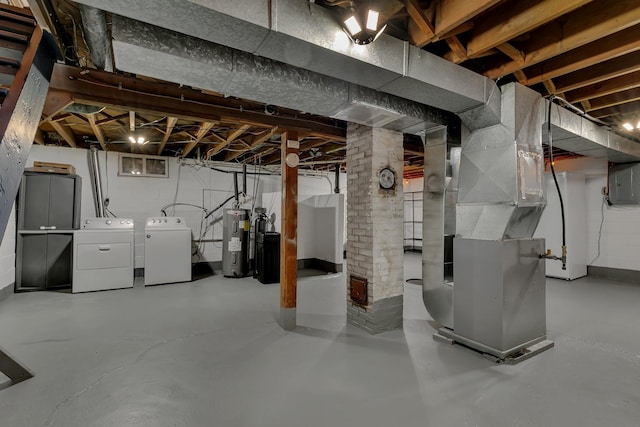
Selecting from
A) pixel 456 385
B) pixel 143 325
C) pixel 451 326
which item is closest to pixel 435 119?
pixel 451 326

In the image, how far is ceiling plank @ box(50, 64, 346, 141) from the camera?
103 inches

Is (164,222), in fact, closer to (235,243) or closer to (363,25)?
(235,243)

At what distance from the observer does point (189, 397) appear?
2.12 m

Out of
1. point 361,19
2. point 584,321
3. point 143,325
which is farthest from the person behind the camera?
point 584,321

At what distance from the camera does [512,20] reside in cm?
199

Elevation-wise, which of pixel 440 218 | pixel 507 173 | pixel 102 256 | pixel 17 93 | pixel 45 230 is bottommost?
pixel 102 256

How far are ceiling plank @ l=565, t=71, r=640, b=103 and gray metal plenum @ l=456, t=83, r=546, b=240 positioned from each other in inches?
30.9

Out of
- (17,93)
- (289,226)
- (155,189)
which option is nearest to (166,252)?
(155,189)

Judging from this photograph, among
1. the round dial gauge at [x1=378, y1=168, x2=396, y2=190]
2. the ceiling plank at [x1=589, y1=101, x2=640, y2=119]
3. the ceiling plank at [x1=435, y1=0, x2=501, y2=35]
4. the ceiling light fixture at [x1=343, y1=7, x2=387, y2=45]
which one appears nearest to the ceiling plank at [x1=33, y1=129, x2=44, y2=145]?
the round dial gauge at [x1=378, y1=168, x2=396, y2=190]

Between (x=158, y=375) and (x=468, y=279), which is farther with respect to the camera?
(x=468, y=279)

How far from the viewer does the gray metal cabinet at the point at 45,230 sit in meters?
4.67

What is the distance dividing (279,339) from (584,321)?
3673mm

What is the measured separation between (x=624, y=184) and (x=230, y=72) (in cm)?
699

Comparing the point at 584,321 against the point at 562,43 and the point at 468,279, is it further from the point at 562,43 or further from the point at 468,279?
the point at 562,43
